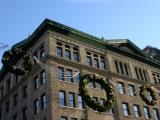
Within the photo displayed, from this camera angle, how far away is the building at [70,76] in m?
39.1

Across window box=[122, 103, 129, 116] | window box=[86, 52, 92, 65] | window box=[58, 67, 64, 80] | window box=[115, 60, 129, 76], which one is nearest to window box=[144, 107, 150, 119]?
window box=[122, 103, 129, 116]

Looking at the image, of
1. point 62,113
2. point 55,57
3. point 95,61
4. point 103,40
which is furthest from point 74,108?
point 103,40

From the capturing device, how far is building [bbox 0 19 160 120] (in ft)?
128

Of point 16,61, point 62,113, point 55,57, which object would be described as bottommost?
point 62,113

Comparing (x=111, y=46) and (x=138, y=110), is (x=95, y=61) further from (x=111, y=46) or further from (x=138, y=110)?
(x=138, y=110)

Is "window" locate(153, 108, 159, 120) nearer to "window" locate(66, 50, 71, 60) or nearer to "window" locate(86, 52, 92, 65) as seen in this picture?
"window" locate(86, 52, 92, 65)

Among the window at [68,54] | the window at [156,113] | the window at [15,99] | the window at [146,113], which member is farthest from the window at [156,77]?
the window at [15,99]

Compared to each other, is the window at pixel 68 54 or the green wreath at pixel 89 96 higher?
the window at pixel 68 54

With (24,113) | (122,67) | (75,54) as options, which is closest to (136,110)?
(122,67)

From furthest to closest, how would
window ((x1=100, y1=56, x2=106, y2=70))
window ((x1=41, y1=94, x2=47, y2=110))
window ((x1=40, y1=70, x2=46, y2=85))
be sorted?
window ((x1=100, y1=56, x2=106, y2=70))
window ((x1=40, y1=70, x2=46, y2=85))
window ((x1=41, y1=94, x2=47, y2=110))

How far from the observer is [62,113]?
3728 cm

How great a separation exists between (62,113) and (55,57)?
26.6ft

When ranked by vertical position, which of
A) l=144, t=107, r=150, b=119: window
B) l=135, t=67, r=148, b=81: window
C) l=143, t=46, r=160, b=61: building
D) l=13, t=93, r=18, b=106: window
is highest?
l=143, t=46, r=160, b=61: building

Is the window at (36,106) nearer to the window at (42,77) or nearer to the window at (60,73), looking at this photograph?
the window at (42,77)
